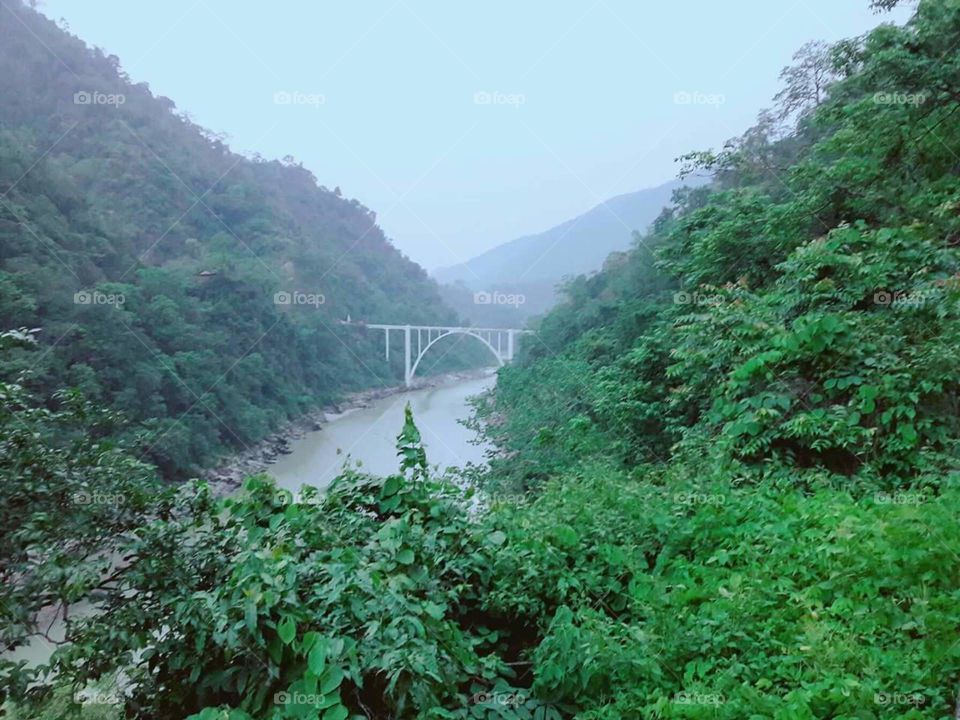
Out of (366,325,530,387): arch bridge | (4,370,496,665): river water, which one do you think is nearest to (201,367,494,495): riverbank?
(4,370,496,665): river water

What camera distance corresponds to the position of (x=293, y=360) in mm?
4906

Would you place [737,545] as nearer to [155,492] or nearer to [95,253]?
[155,492]

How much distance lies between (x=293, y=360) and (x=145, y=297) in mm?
1506

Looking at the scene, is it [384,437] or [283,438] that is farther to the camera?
[283,438]

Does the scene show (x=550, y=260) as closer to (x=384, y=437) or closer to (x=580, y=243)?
(x=580, y=243)

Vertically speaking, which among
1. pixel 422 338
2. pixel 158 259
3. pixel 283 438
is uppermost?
pixel 158 259

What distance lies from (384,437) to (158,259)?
77.8 inches

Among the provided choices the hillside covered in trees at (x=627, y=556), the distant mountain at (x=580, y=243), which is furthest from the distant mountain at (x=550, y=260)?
the hillside covered in trees at (x=627, y=556)

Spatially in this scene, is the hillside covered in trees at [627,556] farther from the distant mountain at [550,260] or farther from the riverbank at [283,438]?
the distant mountain at [550,260]

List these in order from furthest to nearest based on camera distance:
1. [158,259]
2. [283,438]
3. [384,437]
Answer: [283,438] < [384,437] < [158,259]

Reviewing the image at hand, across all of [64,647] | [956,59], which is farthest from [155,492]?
[956,59]

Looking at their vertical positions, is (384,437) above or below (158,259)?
below

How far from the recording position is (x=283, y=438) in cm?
474

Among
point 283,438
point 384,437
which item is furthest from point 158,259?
point 384,437
